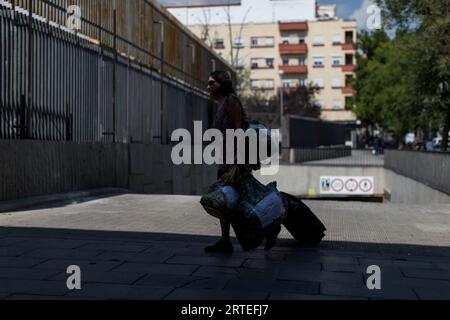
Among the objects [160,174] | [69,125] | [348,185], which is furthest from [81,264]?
[348,185]

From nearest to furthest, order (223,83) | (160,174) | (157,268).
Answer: (157,268) → (223,83) → (160,174)

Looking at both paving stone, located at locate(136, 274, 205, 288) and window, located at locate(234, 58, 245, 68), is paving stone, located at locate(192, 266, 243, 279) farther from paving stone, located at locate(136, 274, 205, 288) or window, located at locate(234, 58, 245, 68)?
window, located at locate(234, 58, 245, 68)

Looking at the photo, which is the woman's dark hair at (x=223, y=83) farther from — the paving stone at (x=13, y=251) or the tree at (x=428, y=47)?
the tree at (x=428, y=47)

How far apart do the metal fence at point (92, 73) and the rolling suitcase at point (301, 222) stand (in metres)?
5.21

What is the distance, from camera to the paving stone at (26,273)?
4.77 meters

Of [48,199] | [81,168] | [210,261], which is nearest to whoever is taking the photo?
[210,261]

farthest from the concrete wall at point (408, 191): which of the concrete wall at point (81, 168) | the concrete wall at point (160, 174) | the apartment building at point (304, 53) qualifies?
the apartment building at point (304, 53)

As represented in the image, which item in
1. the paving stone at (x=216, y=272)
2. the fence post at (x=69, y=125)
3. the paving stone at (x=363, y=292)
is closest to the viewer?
the paving stone at (x=363, y=292)

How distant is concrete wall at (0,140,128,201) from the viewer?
926cm

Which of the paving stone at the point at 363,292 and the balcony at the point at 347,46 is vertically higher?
the balcony at the point at 347,46

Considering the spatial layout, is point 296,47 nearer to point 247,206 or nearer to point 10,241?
point 10,241

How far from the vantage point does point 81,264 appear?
5.32 metres

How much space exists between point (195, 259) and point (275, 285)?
1193 mm
